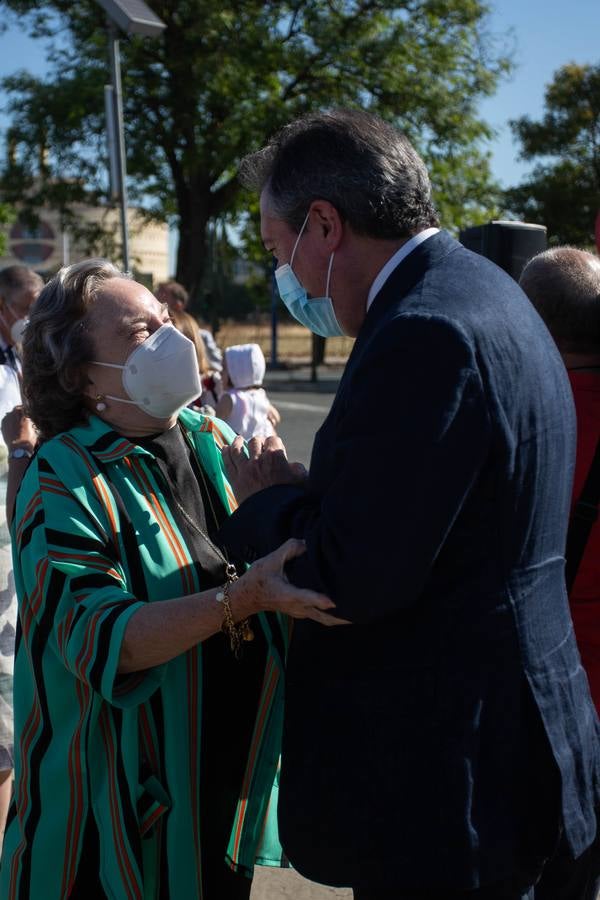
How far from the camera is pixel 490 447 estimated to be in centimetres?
157

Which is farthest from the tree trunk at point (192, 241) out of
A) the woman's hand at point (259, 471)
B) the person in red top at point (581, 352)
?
the woman's hand at point (259, 471)

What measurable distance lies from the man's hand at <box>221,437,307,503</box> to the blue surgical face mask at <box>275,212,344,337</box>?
0.83 ft

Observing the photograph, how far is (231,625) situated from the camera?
74.6 inches

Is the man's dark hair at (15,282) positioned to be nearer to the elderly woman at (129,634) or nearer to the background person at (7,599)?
the background person at (7,599)

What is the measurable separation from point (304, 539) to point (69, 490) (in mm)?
592

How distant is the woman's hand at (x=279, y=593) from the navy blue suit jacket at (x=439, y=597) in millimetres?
27

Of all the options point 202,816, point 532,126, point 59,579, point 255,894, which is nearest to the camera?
point 59,579

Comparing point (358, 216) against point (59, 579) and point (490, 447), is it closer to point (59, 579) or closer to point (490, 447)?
point (490, 447)

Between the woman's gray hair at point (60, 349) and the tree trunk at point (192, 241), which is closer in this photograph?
the woman's gray hair at point (60, 349)

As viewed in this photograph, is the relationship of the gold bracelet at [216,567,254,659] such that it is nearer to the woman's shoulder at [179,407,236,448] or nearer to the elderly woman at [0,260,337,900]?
the elderly woman at [0,260,337,900]

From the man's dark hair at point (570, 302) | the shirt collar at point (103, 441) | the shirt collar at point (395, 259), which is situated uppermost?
the shirt collar at point (395, 259)

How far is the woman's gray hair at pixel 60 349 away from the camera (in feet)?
7.42

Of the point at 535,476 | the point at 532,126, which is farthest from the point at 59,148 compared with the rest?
the point at 535,476

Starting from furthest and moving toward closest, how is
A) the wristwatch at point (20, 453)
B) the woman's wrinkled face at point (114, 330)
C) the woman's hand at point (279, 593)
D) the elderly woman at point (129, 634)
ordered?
the wristwatch at point (20, 453), the woman's wrinkled face at point (114, 330), the elderly woman at point (129, 634), the woman's hand at point (279, 593)
